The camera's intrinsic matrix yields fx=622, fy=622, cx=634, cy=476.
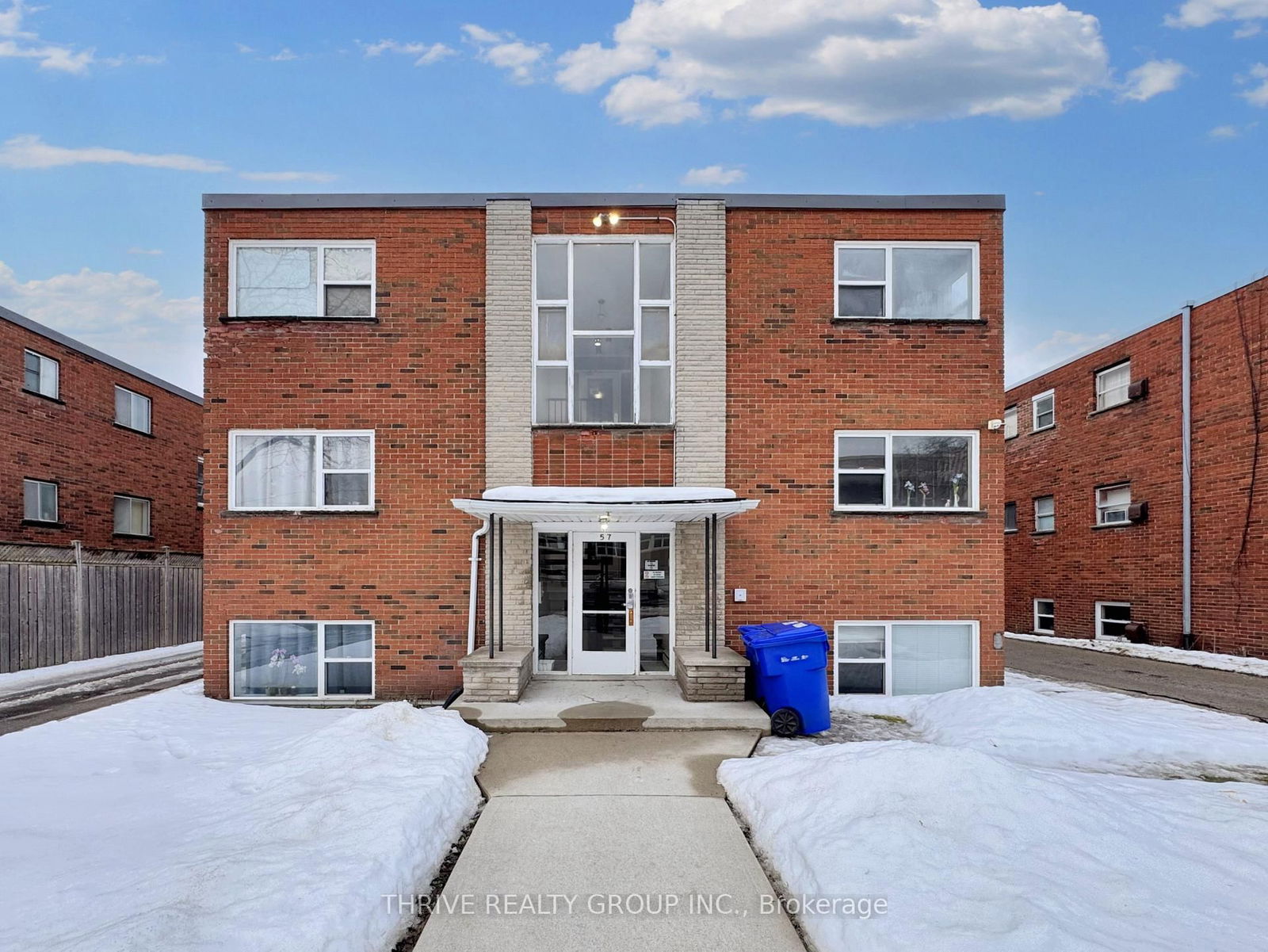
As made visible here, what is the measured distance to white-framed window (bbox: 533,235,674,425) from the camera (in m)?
9.09

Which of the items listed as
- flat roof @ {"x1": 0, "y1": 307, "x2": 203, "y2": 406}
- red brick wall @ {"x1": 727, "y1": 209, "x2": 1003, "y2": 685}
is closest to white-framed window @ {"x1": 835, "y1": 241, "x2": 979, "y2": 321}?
red brick wall @ {"x1": 727, "y1": 209, "x2": 1003, "y2": 685}

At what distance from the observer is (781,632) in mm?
7195

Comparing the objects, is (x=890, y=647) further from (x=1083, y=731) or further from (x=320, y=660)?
(x=320, y=660)

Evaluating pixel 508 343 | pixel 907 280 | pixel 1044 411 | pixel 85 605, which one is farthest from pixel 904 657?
pixel 85 605

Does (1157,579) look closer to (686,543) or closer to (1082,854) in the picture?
(686,543)

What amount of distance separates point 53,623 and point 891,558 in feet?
49.6

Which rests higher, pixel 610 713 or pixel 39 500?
pixel 39 500

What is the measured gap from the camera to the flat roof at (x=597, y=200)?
895 centimetres

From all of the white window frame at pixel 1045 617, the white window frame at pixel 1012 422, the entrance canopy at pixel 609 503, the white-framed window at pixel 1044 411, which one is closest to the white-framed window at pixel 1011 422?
the white window frame at pixel 1012 422

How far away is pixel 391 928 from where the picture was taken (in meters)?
3.47

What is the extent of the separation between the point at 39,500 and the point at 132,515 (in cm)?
262

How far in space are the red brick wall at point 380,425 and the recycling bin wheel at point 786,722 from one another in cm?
434

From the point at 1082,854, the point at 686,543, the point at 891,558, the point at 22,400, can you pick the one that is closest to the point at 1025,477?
the point at 891,558

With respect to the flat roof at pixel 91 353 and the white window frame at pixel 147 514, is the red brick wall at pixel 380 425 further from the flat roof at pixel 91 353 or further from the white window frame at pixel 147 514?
the white window frame at pixel 147 514
